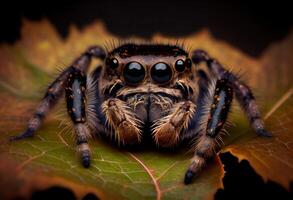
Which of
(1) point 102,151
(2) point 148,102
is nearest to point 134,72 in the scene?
(2) point 148,102

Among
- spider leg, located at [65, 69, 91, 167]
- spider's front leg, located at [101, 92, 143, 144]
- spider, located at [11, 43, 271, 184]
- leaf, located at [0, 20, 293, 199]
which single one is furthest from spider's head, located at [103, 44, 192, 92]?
leaf, located at [0, 20, 293, 199]

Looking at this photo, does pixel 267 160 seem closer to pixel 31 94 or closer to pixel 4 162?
pixel 4 162

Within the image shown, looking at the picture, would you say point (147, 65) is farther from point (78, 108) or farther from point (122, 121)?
point (78, 108)

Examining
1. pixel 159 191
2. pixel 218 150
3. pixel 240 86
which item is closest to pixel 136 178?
pixel 159 191

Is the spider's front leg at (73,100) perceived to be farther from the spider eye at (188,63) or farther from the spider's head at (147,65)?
the spider eye at (188,63)

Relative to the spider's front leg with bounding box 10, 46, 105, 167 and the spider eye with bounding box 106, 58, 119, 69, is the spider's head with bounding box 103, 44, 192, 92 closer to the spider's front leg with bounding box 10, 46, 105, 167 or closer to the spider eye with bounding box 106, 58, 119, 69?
the spider eye with bounding box 106, 58, 119, 69
